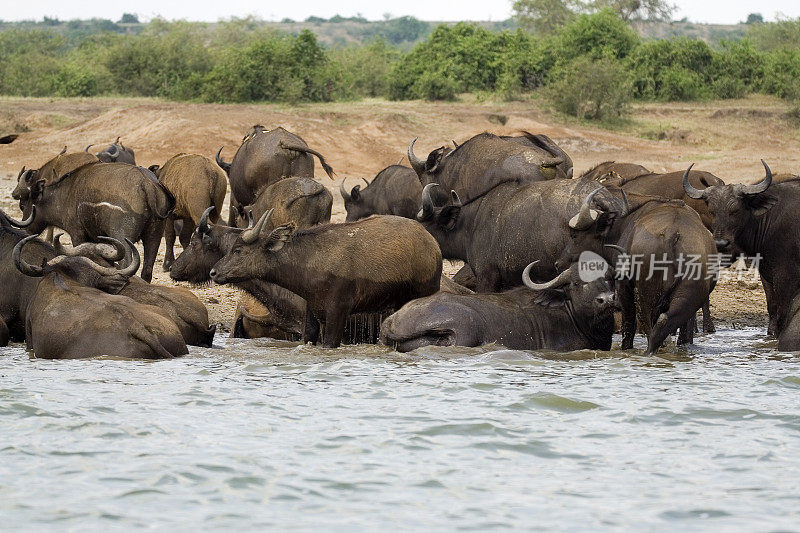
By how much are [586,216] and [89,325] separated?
181 inches

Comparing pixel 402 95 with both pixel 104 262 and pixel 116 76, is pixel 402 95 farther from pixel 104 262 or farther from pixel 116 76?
pixel 104 262

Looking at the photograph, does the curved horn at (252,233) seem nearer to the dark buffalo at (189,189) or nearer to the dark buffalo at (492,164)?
the dark buffalo at (492,164)

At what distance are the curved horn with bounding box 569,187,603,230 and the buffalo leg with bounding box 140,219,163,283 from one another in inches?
205

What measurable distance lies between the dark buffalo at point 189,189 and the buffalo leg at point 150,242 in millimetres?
1292

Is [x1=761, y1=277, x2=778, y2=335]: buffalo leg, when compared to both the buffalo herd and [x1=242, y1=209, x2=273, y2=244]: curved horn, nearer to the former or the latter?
the buffalo herd

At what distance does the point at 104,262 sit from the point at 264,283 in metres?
1.52

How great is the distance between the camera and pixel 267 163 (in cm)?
1689

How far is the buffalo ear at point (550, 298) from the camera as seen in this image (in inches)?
431

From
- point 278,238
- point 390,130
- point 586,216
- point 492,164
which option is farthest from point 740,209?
point 390,130

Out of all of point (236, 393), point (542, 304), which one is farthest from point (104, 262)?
point (542, 304)

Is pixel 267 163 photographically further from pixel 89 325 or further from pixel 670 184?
pixel 89 325

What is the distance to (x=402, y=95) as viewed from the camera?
1481 inches

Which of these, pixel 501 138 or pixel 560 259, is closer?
pixel 560 259

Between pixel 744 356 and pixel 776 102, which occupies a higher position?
pixel 776 102
